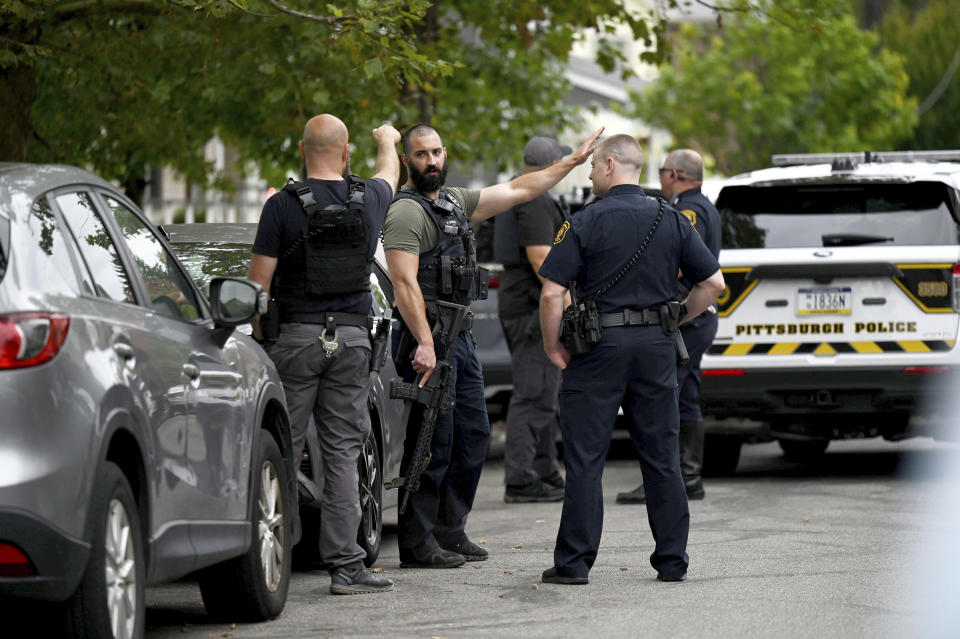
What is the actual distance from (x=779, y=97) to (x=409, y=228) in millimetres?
37681

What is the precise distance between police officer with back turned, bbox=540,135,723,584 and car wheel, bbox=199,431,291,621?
130 cm

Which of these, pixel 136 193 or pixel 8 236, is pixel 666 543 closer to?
pixel 8 236

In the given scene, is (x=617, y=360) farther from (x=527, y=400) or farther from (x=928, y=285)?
(x=928, y=285)

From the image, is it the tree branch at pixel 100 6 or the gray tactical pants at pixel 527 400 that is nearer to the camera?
the tree branch at pixel 100 6

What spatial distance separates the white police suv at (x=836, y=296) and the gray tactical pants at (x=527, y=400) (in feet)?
3.57

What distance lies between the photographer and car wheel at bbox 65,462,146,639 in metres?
5.20

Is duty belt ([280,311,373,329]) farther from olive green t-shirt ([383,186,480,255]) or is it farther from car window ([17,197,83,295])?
car window ([17,197,83,295])

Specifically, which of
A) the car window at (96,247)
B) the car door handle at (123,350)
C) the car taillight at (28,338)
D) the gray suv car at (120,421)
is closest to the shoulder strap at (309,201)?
the gray suv car at (120,421)

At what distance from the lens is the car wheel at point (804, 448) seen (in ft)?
47.7

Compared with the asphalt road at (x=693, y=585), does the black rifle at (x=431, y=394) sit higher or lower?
higher

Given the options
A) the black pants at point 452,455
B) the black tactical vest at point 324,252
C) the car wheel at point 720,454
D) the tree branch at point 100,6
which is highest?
the tree branch at point 100,6

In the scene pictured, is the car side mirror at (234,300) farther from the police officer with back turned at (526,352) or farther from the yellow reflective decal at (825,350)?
the yellow reflective decal at (825,350)

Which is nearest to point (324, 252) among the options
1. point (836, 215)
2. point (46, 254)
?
point (46, 254)

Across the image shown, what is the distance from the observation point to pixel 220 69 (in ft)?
41.9
